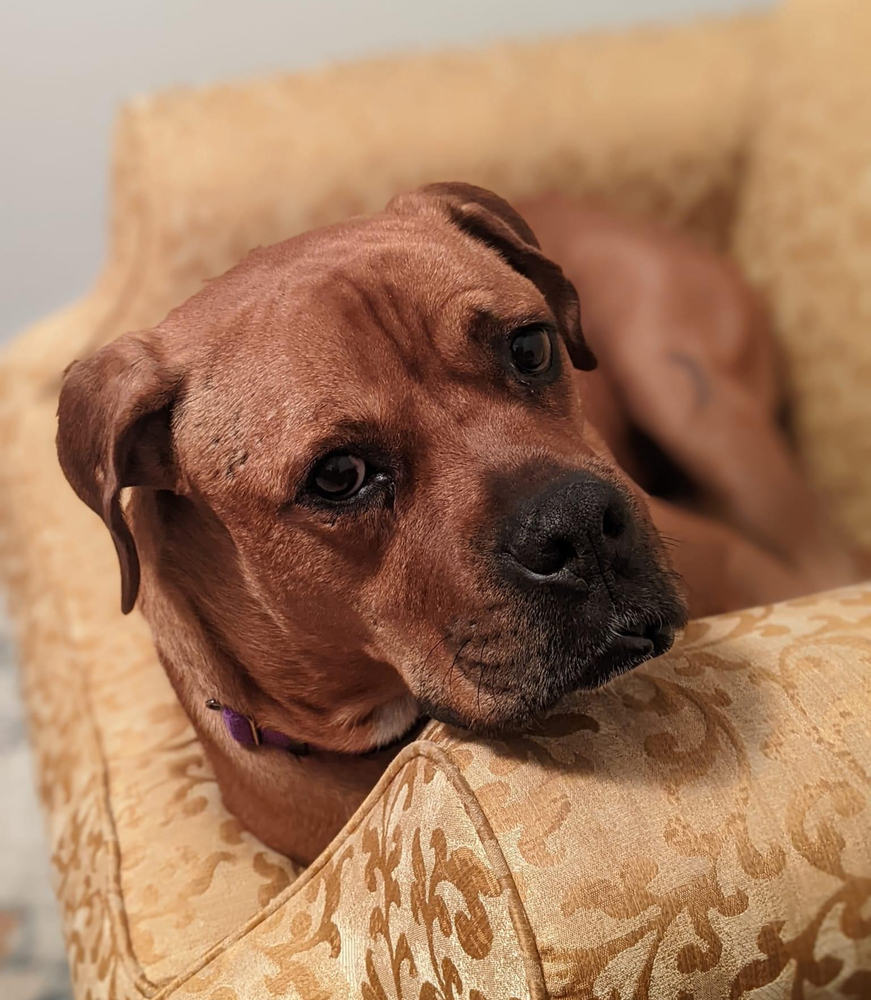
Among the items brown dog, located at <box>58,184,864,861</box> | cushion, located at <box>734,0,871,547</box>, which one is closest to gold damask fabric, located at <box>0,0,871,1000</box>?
cushion, located at <box>734,0,871,547</box>

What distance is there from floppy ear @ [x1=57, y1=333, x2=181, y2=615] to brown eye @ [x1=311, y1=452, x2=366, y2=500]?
225 millimetres

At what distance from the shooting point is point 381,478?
113 cm

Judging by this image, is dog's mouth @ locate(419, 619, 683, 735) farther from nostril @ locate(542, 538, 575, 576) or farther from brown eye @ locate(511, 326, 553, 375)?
brown eye @ locate(511, 326, 553, 375)

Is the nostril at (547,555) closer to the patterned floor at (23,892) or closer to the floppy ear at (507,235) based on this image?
the floppy ear at (507,235)

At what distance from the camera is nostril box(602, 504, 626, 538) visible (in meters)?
1.01

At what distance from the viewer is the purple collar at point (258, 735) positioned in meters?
1.34

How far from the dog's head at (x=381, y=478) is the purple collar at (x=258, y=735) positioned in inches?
3.8

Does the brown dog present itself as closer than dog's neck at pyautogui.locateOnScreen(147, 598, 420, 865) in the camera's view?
Yes

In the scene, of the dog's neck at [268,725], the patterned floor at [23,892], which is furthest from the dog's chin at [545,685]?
the patterned floor at [23,892]

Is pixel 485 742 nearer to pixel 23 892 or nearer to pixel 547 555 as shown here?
pixel 547 555

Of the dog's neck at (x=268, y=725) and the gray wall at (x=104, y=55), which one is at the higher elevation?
the gray wall at (x=104, y=55)

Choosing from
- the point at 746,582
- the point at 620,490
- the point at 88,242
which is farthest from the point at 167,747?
the point at 88,242

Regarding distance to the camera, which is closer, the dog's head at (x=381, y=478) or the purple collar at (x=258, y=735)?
the dog's head at (x=381, y=478)

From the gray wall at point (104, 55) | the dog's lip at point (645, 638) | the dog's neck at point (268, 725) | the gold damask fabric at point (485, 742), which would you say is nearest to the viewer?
the gold damask fabric at point (485, 742)
